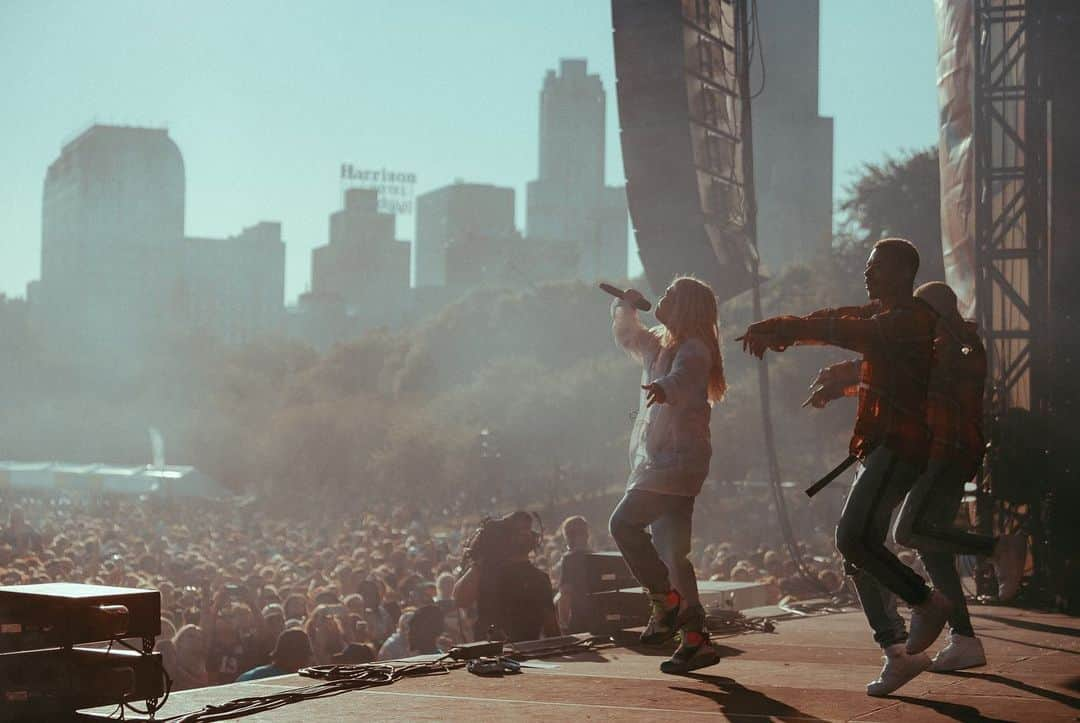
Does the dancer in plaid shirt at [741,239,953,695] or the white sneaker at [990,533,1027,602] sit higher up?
the dancer in plaid shirt at [741,239,953,695]

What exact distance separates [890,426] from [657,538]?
1.41m

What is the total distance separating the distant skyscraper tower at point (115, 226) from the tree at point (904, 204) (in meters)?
111

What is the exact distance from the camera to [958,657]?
6219 millimetres

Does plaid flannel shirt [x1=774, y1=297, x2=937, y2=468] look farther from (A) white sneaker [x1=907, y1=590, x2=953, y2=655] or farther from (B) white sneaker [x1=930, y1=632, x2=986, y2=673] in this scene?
(B) white sneaker [x1=930, y1=632, x2=986, y2=673]

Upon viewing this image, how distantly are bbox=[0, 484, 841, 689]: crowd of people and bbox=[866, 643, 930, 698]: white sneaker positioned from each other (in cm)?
295

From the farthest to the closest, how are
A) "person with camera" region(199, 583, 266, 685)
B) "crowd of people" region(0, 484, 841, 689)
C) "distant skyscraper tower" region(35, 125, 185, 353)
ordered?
"distant skyscraper tower" region(35, 125, 185, 353) < "person with camera" region(199, 583, 266, 685) < "crowd of people" region(0, 484, 841, 689)

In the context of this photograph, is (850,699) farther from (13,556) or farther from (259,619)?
(13,556)

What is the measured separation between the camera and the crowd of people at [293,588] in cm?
914

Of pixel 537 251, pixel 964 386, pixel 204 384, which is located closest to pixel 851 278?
pixel 964 386

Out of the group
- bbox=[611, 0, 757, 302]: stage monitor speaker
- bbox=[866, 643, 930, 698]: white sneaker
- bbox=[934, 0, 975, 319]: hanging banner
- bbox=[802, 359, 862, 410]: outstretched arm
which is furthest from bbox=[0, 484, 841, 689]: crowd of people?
bbox=[934, 0, 975, 319]: hanging banner

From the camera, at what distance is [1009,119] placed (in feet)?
37.6

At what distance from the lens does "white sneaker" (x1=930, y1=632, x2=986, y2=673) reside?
20.4 feet

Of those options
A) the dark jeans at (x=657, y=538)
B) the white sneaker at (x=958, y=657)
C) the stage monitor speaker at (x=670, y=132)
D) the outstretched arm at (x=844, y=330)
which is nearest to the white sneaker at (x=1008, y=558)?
the white sneaker at (x=958, y=657)

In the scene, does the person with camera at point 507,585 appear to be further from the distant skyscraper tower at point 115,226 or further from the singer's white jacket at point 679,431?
the distant skyscraper tower at point 115,226
